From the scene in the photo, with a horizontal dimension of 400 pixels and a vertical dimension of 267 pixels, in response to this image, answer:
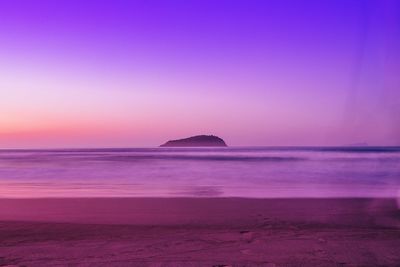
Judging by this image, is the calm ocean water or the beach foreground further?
the calm ocean water

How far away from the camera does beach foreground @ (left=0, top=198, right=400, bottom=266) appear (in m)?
6.21

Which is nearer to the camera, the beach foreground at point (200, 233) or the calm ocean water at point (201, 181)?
the beach foreground at point (200, 233)

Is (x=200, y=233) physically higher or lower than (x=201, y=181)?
higher

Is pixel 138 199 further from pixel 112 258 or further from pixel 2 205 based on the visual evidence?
pixel 112 258

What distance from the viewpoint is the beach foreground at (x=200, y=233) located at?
6.21 m

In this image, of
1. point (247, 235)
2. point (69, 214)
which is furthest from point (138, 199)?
point (247, 235)

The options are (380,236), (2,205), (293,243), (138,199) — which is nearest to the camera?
(293,243)

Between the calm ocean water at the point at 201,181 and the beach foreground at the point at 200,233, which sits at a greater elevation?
→ the beach foreground at the point at 200,233

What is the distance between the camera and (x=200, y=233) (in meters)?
8.07

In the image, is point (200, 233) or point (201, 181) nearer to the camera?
point (200, 233)

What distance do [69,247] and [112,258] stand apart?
1101 millimetres

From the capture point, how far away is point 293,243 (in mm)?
7152

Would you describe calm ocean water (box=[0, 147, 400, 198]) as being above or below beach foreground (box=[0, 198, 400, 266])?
below

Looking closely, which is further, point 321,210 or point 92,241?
point 321,210
